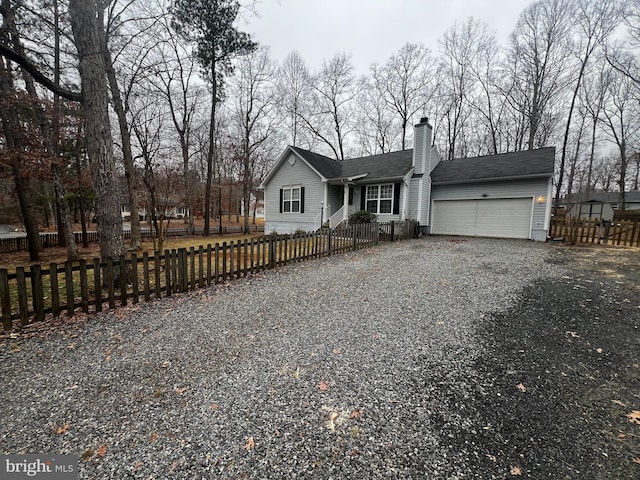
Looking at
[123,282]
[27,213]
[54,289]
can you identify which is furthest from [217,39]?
[54,289]

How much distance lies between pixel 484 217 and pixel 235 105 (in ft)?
68.0

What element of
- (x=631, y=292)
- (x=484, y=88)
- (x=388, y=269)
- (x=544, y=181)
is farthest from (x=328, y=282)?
(x=484, y=88)

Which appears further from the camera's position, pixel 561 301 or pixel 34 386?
pixel 561 301

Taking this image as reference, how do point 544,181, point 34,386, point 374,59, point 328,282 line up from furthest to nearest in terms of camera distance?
1. point 374,59
2. point 544,181
3. point 328,282
4. point 34,386

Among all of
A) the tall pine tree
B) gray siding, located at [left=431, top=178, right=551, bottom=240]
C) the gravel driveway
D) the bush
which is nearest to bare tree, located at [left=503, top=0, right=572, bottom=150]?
gray siding, located at [left=431, top=178, right=551, bottom=240]

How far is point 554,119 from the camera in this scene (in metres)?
22.5

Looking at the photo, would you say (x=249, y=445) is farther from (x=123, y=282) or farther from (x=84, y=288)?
(x=123, y=282)

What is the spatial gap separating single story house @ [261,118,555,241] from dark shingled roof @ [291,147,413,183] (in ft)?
0.23

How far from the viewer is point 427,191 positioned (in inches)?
640

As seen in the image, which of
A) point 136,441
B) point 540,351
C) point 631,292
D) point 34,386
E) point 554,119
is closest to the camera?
point 136,441

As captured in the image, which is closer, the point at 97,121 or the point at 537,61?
the point at 97,121

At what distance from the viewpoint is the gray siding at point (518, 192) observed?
13.3 metres

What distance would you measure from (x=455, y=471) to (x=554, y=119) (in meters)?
29.9

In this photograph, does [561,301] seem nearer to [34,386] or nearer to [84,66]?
[34,386]
